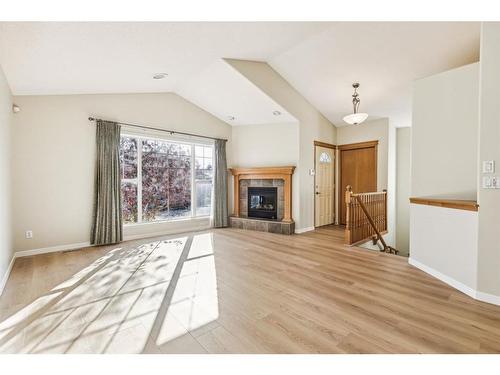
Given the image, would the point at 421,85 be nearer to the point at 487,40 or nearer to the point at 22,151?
the point at 487,40

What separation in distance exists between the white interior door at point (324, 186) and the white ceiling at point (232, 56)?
4.61 ft

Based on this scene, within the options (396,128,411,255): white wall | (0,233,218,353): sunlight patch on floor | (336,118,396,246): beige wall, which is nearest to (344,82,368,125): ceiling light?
(336,118,396,246): beige wall

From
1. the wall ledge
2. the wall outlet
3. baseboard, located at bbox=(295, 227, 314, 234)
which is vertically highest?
the wall outlet

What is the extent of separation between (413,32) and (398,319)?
12.2 feet

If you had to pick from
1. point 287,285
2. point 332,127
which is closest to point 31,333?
point 287,285

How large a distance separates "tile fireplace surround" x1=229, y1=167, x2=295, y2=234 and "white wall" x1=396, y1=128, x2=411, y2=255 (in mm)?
3191

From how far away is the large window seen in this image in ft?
16.3

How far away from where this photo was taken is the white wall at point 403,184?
650 centimetres

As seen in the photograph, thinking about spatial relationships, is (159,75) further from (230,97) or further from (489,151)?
(489,151)

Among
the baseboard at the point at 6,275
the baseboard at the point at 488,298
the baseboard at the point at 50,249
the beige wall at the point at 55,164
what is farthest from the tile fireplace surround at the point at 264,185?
the baseboard at the point at 6,275

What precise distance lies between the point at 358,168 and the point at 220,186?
3.65 m

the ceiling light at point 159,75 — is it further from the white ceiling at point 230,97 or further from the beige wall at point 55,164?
the beige wall at point 55,164

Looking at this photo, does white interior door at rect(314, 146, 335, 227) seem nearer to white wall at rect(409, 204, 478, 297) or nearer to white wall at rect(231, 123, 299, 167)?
white wall at rect(231, 123, 299, 167)

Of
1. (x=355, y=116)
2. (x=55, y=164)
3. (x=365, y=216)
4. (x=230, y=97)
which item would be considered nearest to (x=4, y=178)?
(x=55, y=164)
